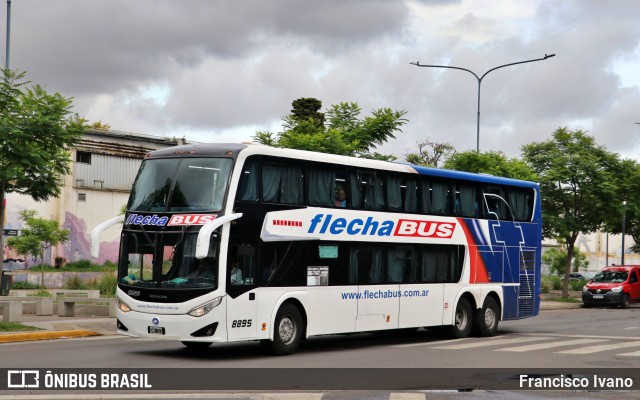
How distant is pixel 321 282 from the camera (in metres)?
19.6

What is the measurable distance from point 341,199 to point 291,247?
6.31 feet

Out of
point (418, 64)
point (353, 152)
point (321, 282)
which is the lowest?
point (321, 282)

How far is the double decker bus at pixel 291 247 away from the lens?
57.0ft

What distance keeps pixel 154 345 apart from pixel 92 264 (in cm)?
4290

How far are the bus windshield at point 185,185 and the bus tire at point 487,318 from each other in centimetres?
964

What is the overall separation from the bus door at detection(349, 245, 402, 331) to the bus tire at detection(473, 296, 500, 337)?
366cm

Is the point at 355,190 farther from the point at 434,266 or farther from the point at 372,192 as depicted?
the point at 434,266

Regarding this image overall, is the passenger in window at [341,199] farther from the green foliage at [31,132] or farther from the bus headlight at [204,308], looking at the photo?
the green foliage at [31,132]

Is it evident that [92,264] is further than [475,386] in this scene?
Yes

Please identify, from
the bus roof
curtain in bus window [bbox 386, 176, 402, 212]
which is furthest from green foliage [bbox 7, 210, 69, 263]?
curtain in bus window [bbox 386, 176, 402, 212]

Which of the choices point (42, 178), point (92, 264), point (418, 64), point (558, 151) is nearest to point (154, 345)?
point (42, 178)

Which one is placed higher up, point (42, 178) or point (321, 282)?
point (42, 178)

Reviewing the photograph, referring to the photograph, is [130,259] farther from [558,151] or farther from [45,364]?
[558,151]

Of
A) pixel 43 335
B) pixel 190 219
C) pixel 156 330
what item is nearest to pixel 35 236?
pixel 43 335
